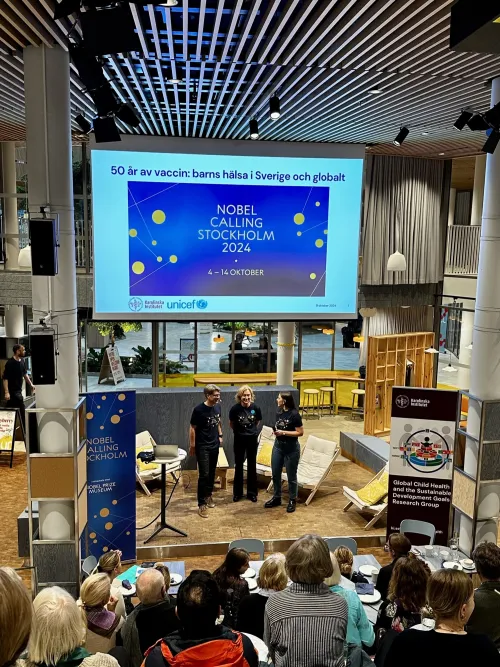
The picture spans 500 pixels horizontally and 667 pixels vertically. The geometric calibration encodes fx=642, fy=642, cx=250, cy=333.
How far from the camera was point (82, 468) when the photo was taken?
5.33 m

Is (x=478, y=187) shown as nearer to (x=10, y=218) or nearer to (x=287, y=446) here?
(x=287, y=446)

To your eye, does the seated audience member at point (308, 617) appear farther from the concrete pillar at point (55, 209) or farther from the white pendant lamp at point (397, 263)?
the white pendant lamp at point (397, 263)

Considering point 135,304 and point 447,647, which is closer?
point 447,647

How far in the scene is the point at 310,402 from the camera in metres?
13.7

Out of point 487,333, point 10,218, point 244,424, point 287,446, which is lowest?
point 287,446

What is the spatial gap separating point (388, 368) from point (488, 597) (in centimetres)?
851

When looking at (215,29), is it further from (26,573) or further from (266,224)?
(26,573)

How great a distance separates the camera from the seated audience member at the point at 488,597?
3424 mm

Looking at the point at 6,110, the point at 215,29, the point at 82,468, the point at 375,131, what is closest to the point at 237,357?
the point at 375,131

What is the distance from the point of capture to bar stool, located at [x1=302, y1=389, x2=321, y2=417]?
13320 mm

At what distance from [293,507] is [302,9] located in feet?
17.0

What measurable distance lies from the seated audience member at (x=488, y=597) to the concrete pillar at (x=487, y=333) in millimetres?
2240

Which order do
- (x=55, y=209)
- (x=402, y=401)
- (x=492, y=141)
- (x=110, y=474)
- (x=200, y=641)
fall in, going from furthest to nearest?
(x=402, y=401)
(x=110, y=474)
(x=492, y=141)
(x=55, y=209)
(x=200, y=641)

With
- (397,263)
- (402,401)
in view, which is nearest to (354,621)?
(402,401)
